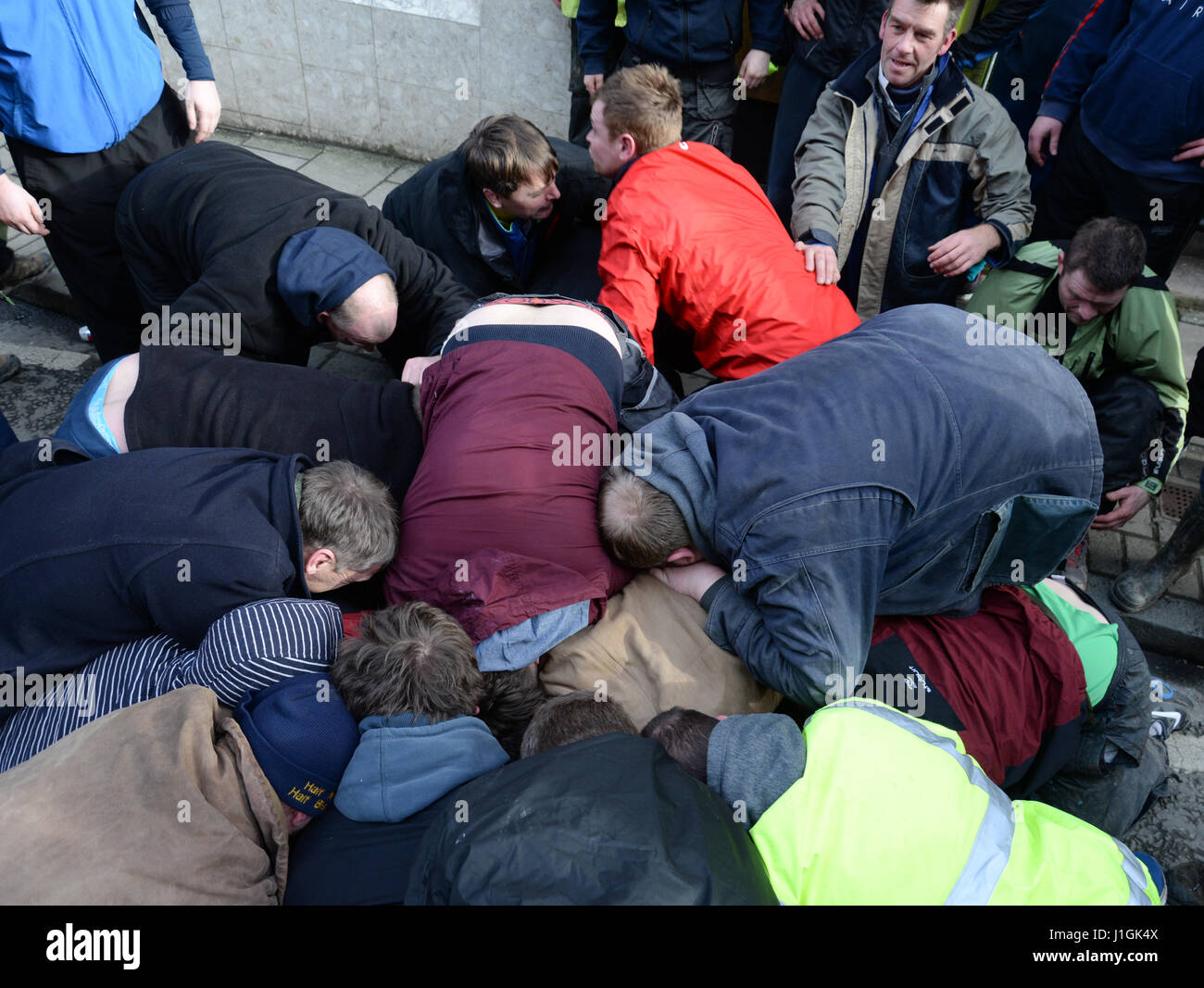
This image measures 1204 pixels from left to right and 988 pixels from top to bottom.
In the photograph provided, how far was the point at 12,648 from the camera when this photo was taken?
2014 mm

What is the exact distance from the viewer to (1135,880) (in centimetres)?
163

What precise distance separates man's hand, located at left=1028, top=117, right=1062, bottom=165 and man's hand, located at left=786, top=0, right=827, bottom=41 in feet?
3.35

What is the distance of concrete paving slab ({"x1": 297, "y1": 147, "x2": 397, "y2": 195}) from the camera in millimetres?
5234

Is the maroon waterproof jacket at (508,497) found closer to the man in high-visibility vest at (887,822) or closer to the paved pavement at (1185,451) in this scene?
the man in high-visibility vest at (887,822)

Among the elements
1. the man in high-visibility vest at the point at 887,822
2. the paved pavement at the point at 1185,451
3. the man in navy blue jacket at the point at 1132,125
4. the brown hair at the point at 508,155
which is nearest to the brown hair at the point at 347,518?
the man in high-visibility vest at the point at 887,822

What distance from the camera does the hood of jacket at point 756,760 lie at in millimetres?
1561

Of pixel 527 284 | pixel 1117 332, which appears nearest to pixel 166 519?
pixel 527 284

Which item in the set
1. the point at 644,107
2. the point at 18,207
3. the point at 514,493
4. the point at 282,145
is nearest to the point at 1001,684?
the point at 514,493

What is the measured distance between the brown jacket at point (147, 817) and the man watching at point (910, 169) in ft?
7.76

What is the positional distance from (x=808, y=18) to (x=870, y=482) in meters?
2.90

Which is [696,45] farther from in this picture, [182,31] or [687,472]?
[687,472]

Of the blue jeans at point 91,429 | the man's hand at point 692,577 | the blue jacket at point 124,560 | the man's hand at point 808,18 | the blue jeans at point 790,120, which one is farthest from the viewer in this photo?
the blue jeans at point 790,120

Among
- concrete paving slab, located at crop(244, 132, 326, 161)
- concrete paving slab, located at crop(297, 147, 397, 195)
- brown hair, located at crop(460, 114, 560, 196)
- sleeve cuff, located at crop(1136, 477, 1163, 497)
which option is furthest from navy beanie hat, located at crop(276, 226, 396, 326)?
concrete paving slab, located at crop(244, 132, 326, 161)

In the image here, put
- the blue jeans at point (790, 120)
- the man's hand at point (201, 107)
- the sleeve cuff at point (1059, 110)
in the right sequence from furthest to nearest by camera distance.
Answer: the blue jeans at point (790, 120), the sleeve cuff at point (1059, 110), the man's hand at point (201, 107)
